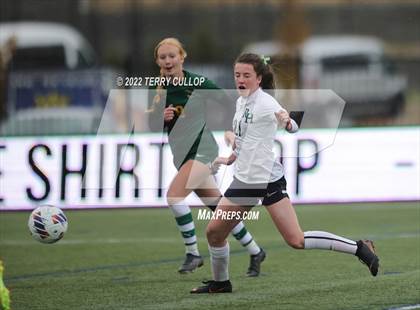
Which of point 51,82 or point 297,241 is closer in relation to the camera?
point 297,241

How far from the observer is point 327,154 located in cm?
1605

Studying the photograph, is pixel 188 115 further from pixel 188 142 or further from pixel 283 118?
pixel 283 118

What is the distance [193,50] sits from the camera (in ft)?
107

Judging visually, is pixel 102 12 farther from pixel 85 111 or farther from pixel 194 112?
pixel 194 112

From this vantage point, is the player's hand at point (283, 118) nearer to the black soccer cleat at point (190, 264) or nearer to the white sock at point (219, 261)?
the white sock at point (219, 261)

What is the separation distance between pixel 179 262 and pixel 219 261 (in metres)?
2.32

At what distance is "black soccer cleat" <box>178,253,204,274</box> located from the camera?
11.0 m

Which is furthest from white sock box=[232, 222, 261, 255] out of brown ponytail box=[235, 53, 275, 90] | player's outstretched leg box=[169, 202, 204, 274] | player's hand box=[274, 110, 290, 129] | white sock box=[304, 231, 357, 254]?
player's hand box=[274, 110, 290, 129]

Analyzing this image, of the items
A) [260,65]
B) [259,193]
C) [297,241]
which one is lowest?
[297,241]

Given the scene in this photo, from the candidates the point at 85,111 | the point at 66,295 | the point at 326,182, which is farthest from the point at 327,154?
the point at 85,111

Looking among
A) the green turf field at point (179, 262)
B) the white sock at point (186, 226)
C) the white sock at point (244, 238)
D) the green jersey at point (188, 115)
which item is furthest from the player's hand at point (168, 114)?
the green turf field at point (179, 262)

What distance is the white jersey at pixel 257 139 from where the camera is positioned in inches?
357

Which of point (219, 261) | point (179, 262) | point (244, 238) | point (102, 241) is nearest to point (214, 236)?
point (219, 261)

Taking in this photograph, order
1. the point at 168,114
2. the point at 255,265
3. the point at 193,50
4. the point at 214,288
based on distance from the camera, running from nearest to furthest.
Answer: the point at 214,288, the point at 168,114, the point at 255,265, the point at 193,50
